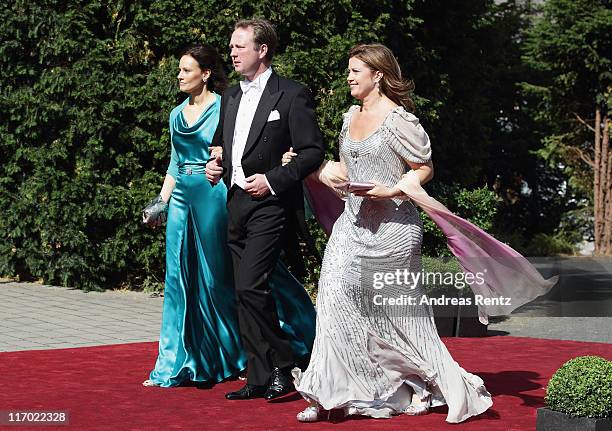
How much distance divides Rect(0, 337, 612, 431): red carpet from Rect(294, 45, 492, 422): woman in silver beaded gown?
0.15m

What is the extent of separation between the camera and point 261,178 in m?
6.60

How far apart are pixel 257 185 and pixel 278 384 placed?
1.14 meters

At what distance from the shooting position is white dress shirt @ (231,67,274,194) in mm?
6816

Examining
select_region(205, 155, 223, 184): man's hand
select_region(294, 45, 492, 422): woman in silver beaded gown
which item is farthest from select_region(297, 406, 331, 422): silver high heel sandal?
select_region(205, 155, 223, 184): man's hand

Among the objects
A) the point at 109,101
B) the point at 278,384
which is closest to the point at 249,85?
the point at 278,384

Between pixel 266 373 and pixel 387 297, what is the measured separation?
2.97ft

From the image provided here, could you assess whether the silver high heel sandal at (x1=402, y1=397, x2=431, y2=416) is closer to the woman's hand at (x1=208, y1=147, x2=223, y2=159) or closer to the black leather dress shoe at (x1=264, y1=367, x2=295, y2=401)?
the black leather dress shoe at (x1=264, y1=367, x2=295, y2=401)

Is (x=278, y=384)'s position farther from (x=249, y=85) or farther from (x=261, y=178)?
(x=249, y=85)

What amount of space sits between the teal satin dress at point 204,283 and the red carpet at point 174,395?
0.28 m

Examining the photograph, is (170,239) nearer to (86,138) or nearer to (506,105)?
(86,138)

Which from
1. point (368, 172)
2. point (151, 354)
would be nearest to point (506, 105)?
point (151, 354)

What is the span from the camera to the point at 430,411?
6.44 meters

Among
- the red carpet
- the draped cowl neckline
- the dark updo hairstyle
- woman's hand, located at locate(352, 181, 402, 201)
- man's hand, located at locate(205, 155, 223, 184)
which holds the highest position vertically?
the dark updo hairstyle

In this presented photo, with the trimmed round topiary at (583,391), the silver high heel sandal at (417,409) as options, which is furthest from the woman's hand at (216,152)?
the trimmed round topiary at (583,391)
